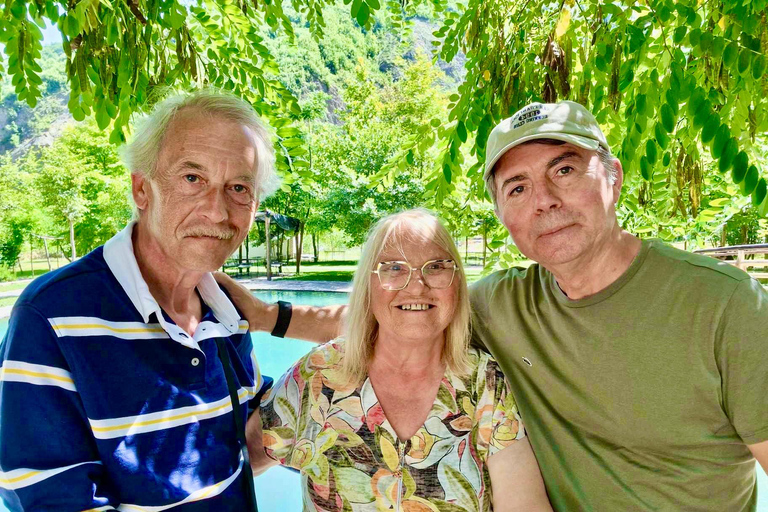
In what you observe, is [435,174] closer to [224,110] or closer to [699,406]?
[224,110]

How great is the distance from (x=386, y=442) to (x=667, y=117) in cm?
129

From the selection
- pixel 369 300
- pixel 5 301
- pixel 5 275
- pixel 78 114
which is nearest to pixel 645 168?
pixel 369 300

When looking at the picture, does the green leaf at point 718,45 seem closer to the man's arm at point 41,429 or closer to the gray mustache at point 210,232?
the gray mustache at point 210,232

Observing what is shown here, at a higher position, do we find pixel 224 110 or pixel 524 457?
pixel 224 110

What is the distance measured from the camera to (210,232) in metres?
1.48

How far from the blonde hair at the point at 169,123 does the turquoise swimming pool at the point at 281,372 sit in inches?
83.9

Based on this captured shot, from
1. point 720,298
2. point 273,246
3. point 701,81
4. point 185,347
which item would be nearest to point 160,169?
point 185,347

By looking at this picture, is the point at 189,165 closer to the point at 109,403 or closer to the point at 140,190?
the point at 140,190

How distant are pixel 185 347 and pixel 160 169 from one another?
0.51 metres

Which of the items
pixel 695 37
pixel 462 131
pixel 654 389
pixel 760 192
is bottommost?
pixel 654 389

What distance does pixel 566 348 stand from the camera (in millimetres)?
1543

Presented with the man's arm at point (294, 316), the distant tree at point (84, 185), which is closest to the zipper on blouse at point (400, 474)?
the man's arm at point (294, 316)

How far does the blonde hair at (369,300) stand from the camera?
1.65m

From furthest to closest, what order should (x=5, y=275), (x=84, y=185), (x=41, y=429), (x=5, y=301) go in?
(x=5, y=275)
(x=84, y=185)
(x=5, y=301)
(x=41, y=429)
